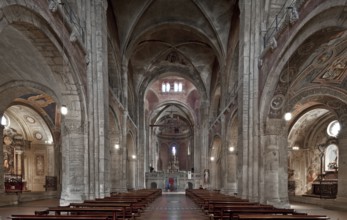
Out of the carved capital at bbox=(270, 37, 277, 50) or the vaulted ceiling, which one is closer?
the carved capital at bbox=(270, 37, 277, 50)

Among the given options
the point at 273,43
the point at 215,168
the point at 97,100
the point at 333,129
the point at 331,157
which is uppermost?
the point at 273,43

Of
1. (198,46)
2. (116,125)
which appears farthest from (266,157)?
(198,46)

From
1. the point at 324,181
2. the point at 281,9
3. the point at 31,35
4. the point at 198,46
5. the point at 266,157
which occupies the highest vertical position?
the point at 198,46

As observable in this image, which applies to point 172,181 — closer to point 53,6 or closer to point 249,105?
point 249,105

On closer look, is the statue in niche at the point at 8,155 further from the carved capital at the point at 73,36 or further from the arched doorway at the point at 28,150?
the carved capital at the point at 73,36

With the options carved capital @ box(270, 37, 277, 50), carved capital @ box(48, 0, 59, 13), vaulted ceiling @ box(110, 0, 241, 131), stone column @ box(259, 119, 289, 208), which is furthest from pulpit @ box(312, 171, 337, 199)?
carved capital @ box(48, 0, 59, 13)

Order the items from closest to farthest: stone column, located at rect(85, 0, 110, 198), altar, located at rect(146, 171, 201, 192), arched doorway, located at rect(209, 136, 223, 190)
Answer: stone column, located at rect(85, 0, 110, 198)
arched doorway, located at rect(209, 136, 223, 190)
altar, located at rect(146, 171, 201, 192)

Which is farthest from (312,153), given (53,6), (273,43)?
(53,6)

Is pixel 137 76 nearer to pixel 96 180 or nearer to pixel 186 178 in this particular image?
pixel 186 178

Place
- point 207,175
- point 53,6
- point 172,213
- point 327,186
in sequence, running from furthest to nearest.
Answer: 1. point 207,175
2. point 327,186
3. point 172,213
4. point 53,6

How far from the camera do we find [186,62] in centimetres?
3841

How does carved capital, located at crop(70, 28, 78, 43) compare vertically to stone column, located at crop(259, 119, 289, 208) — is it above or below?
above

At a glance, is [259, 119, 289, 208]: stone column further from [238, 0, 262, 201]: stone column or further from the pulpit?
the pulpit

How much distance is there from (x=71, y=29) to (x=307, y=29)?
28.9 feet
